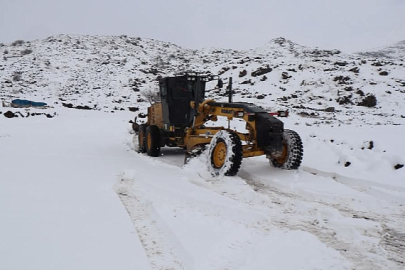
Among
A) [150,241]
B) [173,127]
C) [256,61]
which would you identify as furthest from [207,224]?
[256,61]

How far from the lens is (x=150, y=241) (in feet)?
10.2

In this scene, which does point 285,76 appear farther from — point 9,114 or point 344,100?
point 9,114

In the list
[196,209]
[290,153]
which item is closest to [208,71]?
[290,153]

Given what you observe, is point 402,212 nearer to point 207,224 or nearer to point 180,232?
point 207,224

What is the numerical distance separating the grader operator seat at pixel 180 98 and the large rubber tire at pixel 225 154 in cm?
237

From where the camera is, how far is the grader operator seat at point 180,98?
8.58 metres

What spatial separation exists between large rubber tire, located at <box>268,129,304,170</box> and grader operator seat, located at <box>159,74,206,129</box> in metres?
2.79

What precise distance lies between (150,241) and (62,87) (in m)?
45.1

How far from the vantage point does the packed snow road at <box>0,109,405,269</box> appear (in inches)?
109

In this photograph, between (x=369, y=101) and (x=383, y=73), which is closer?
(x=369, y=101)

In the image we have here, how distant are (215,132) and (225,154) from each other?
1.19m

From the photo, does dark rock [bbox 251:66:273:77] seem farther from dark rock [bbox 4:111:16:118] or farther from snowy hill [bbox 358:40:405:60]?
snowy hill [bbox 358:40:405:60]

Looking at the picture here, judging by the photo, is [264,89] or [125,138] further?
[264,89]

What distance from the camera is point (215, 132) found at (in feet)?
23.6
